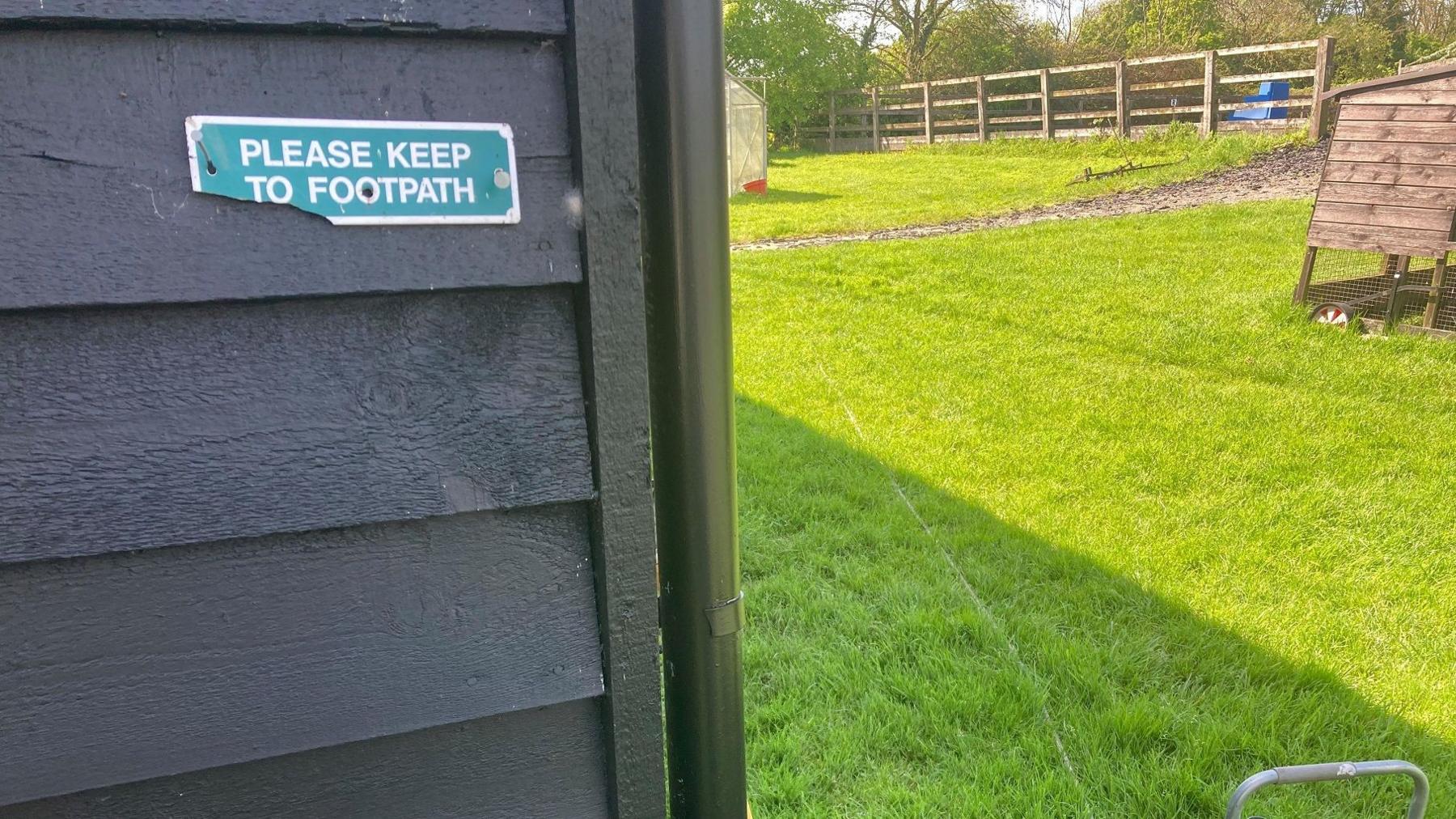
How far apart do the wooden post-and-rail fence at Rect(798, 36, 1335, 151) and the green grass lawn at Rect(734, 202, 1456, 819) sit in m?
10.0

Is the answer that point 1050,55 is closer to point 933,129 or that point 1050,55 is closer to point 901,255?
point 933,129

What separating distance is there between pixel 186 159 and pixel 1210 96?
17606mm

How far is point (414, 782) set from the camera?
35.5 inches

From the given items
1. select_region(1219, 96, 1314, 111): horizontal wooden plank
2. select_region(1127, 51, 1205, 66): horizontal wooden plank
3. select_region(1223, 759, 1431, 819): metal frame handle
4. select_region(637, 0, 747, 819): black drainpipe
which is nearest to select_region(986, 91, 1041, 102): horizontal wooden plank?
select_region(1127, 51, 1205, 66): horizontal wooden plank

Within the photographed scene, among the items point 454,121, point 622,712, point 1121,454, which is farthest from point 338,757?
point 1121,454

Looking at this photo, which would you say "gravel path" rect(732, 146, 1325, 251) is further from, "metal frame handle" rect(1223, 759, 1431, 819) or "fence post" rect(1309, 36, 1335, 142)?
"metal frame handle" rect(1223, 759, 1431, 819)

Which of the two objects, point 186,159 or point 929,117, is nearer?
point 186,159

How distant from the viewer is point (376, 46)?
2.40ft

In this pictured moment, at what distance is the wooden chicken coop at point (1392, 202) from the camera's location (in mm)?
5738

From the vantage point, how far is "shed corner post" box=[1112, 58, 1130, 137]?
1702 centimetres

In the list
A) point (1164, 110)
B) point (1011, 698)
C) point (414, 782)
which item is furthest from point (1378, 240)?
point (1164, 110)

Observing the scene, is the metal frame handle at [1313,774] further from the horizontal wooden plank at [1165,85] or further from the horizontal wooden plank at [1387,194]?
the horizontal wooden plank at [1165,85]

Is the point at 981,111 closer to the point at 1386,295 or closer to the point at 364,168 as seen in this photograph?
the point at 1386,295

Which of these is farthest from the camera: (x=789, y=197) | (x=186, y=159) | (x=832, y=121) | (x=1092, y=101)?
(x=832, y=121)
